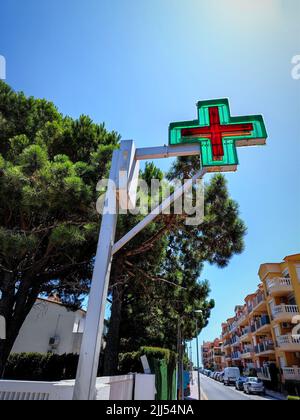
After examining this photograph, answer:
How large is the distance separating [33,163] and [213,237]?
4460 mm

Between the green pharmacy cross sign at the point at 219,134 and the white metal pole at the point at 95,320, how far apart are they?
1028mm

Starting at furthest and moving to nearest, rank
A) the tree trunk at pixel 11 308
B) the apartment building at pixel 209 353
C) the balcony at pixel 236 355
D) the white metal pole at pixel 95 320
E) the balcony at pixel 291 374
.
A: the apartment building at pixel 209 353 < the balcony at pixel 236 355 < the balcony at pixel 291 374 < the tree trunk at pixel 11 308 < the white metal pole at pixel 95 320

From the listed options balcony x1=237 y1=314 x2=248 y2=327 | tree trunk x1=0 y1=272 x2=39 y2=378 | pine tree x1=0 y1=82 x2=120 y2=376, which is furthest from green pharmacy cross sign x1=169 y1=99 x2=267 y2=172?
balcony x1=237 y1=314 x2=248 y2=327

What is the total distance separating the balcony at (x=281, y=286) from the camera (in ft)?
75.4

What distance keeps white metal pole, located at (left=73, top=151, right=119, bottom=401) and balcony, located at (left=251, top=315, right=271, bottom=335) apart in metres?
28.6

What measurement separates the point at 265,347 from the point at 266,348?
1.06 ft

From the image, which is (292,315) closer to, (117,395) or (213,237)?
(213,237)

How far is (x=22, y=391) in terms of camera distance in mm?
2211

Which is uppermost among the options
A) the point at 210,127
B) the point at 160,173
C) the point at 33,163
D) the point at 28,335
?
the point at 160,173

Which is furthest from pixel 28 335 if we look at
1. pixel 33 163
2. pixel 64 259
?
pixel 33 163

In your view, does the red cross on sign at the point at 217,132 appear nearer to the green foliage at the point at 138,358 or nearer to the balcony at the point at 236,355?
the green foliage at the point at 138,358

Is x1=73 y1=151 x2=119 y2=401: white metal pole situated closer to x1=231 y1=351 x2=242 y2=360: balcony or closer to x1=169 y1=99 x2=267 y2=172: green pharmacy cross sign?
x1=169 y1=99 x2=267 y2=172: green pharmacy cross sign

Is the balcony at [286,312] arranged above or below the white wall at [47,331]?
above

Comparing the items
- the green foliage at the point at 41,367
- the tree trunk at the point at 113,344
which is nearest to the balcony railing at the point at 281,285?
the green foliage at the point at 41,367
